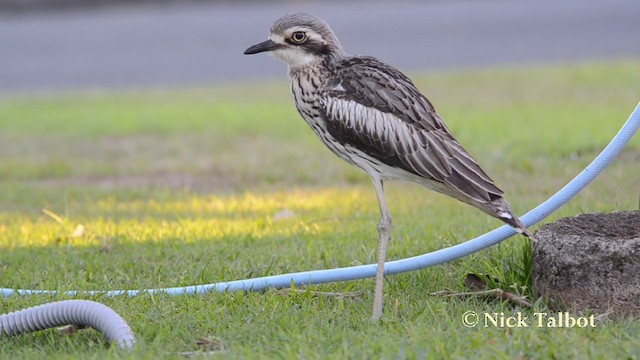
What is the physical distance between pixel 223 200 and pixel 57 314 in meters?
3.69

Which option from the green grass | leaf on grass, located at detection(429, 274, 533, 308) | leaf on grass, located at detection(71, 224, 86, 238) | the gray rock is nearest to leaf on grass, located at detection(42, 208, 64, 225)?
the green grass

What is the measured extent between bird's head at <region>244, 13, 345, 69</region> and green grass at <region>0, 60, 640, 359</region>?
1.26 meters

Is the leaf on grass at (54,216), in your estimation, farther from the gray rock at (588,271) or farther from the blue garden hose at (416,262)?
the gray rock at (588,271)

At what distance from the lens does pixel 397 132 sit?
5297 mm

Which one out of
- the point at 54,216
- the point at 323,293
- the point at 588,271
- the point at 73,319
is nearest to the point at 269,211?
the point at 54,216

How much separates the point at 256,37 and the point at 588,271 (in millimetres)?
14990

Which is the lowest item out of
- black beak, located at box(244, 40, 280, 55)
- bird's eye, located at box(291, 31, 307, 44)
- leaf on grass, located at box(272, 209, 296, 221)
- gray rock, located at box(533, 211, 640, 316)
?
leaf on grass, located at box(272, 209, 296, 221)

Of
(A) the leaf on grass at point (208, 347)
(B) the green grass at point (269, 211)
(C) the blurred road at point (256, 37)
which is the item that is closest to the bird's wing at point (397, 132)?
(B) the green grass at point (269, 211)

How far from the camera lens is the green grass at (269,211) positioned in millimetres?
4738

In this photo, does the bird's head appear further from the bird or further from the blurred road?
the blurred road

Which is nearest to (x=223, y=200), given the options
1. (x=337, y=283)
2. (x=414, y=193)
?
(x=414, y=193)

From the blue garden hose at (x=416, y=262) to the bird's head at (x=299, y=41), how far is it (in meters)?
1.14

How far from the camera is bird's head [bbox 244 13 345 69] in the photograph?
18.0 ft

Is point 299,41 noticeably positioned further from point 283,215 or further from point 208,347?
point 283,215
